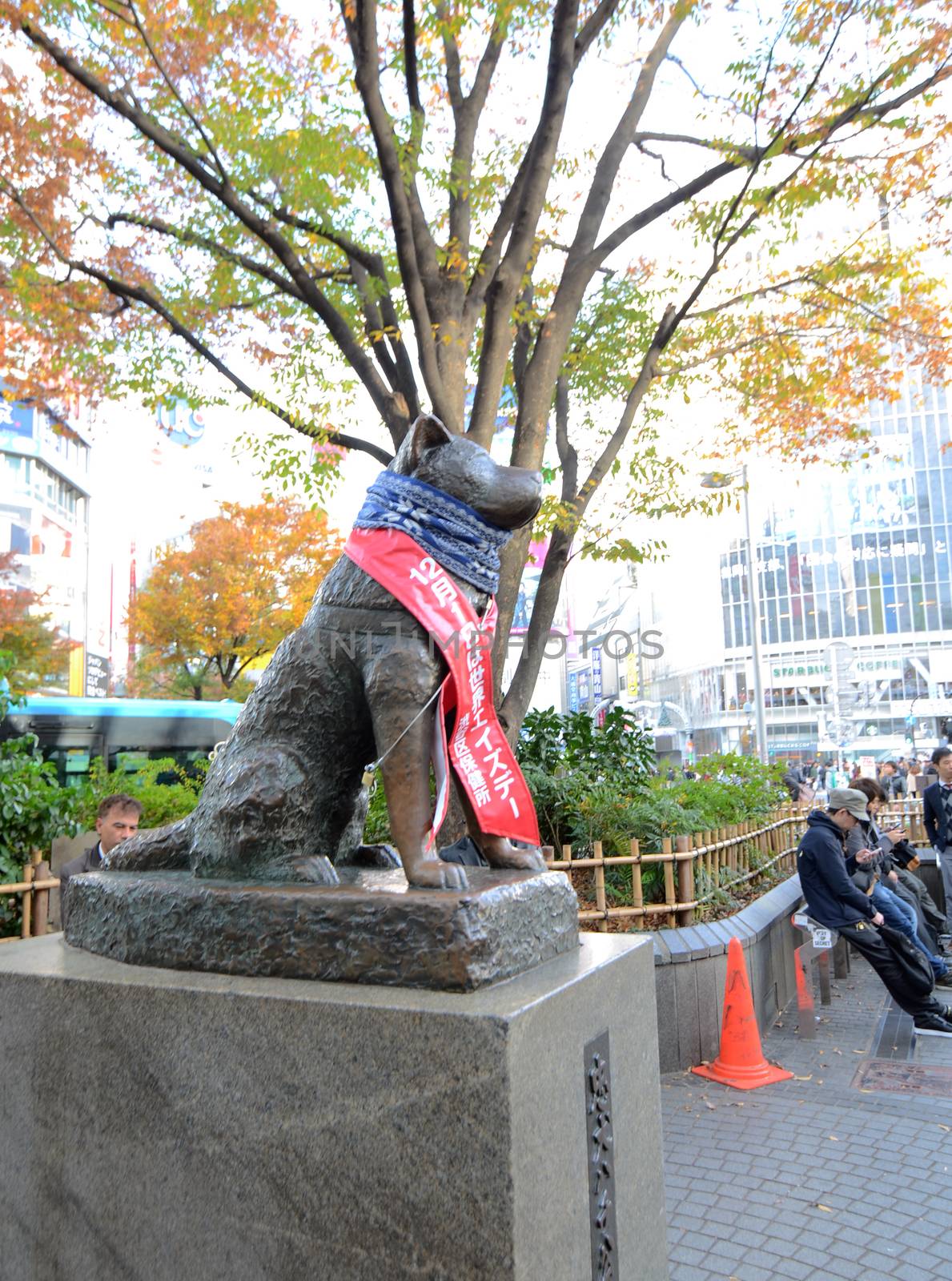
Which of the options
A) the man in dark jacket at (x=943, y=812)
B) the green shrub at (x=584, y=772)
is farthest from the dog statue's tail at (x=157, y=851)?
the man in dark jacket at (x=943, y=812)

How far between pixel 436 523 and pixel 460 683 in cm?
43

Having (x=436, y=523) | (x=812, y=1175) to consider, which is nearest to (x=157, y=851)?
(x=436, y=523)

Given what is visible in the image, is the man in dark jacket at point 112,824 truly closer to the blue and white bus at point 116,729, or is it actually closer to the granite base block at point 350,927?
the granite base block at point 350,927

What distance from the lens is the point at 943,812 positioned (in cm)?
848

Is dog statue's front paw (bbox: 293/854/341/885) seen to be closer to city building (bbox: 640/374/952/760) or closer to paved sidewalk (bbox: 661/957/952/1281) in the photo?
paved sidewalk (bbox: 661/957/952/1281)

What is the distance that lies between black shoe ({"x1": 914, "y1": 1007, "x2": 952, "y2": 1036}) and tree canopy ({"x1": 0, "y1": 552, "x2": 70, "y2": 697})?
18.8m

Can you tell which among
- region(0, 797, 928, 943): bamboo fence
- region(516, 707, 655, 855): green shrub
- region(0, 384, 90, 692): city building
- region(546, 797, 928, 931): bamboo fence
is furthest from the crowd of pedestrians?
region(0, 384, 90, 692): city building

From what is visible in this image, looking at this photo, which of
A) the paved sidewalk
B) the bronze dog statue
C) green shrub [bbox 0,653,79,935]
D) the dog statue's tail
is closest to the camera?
the bronze dog statue

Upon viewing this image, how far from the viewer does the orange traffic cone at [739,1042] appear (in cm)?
539

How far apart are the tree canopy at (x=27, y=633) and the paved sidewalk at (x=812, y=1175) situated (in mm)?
18813

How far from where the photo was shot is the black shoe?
616 cm

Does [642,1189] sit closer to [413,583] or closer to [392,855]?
[392,855]

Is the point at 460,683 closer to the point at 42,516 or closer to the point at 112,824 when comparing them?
the point at 112,824

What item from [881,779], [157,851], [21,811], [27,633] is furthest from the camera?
[27,633]
